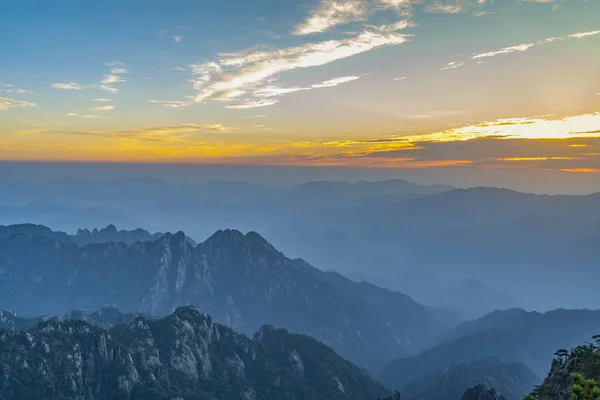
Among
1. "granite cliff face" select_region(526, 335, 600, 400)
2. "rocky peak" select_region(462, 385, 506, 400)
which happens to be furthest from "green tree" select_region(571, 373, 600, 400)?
"rocky peak" select_region(462, 385, 506, 400)

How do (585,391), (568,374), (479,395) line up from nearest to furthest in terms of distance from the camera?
(585,391), (568,374), (479,395)

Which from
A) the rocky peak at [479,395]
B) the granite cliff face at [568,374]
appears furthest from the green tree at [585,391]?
the rocky peak at [479,395]

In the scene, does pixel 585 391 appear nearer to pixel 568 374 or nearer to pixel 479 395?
pixel 568 374

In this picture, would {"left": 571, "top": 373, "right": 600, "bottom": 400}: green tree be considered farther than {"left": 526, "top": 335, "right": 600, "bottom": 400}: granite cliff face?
No

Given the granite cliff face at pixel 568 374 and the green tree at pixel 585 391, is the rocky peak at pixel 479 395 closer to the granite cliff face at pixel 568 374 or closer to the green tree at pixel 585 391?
the granite cliff face at pixel 568 374

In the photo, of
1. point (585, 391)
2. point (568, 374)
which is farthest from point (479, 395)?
point (585, 391)

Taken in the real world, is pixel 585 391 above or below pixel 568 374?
above

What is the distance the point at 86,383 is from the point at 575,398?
22251 centimetres

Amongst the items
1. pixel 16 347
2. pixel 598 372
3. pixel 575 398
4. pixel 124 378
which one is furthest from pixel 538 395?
pixel 16 347

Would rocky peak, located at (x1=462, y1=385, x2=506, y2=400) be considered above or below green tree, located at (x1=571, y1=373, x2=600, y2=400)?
below

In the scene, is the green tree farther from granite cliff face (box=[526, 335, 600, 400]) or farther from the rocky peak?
the rocky peak

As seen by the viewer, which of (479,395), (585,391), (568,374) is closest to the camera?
(585,391)

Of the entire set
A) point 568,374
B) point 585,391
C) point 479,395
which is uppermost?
point 585,391

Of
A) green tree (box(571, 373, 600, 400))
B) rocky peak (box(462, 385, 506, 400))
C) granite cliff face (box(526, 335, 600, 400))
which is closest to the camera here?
green tree (box(571, 373, 600, 400))
